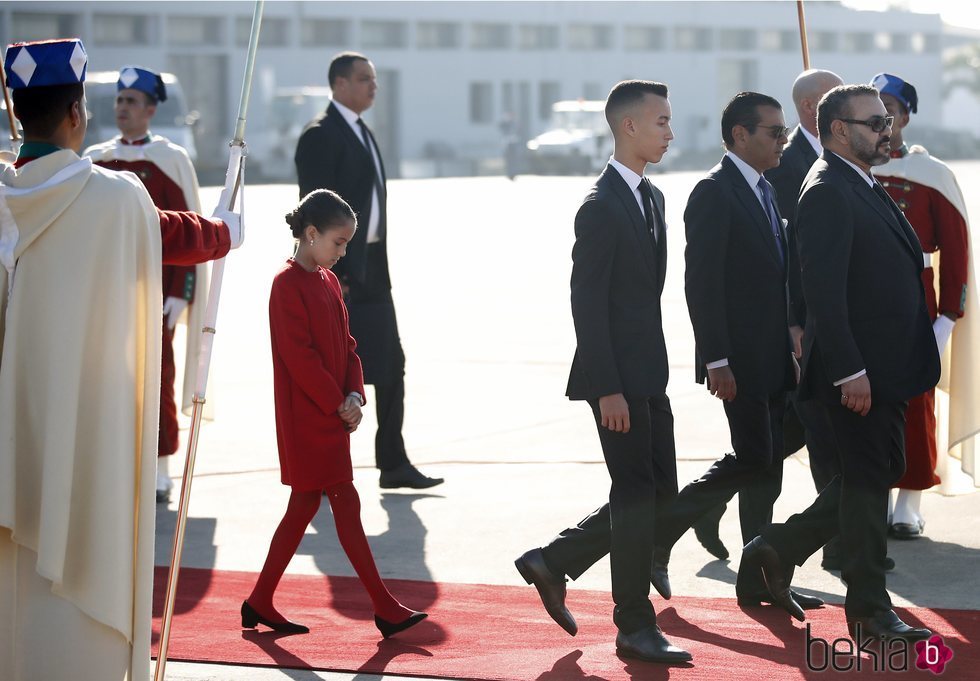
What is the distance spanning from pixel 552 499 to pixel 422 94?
54.8 meters

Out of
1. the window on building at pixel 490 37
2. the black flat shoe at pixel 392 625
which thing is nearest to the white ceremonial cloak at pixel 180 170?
the black flat shoe at pixel 392 625

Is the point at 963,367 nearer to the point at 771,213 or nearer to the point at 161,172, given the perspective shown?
the point at 771,213

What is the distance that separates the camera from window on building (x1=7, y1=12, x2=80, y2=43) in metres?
52.4

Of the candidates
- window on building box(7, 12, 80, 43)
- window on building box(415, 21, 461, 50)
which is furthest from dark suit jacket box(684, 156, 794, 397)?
window on building box(415, 21, 461, 50)

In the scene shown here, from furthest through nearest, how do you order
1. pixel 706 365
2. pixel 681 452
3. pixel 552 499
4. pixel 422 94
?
pixel 422 94 → pixel 681 452 → pixel 552 499 → pixel 706 365

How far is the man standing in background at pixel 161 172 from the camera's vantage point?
748cm

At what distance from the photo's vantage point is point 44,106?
13.8ft

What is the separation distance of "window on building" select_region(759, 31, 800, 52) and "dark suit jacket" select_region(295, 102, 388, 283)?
63548 millimetres

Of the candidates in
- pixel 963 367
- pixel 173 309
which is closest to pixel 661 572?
pixel 963 367

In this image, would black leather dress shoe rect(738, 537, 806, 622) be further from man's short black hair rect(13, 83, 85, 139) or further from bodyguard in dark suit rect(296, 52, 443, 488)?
man's short black hair rect(13, 83, 85, 139)

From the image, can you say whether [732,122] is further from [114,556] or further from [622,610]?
[114,556]

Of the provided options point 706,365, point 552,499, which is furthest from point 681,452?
point 706,365

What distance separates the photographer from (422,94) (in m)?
61.1

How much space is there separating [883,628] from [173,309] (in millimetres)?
4023
